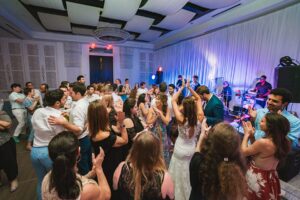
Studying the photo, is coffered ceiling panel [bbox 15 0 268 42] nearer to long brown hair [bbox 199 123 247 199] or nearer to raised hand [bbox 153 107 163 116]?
raised hand [bbox 153 107 163 116]

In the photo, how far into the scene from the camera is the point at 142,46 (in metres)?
10.3

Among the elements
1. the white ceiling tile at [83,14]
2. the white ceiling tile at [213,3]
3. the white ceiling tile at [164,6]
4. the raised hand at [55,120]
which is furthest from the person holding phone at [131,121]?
the white ceiling tile at [83,14]

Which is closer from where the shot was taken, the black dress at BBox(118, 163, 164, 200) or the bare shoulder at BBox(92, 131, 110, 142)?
the black dress at BBox(118, 163, 164, 200)

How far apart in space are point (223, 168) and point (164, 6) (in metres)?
4.96

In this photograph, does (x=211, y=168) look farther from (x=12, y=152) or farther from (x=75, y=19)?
(x=75, y=19)

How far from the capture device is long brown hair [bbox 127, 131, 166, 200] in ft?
3.32

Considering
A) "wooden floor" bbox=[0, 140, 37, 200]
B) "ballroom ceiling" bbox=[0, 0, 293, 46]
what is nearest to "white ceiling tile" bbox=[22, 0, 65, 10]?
"ballroom ceiling" bbox=[0, 0, 293, 46]

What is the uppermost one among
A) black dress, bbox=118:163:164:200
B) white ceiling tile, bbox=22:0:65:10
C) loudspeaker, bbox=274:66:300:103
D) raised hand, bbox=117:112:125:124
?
white ceiling tile, bbox=22:0:65:10

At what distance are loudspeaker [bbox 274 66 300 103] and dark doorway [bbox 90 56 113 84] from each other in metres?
8.30

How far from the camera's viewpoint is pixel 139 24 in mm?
6492

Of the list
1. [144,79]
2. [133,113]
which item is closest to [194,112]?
[133,113]

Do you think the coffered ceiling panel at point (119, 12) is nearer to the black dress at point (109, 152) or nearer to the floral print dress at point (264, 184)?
the black dress at point (109, 152)

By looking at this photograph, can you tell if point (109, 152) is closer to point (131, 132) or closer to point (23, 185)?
point (131, 132)

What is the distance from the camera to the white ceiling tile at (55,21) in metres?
5.66
